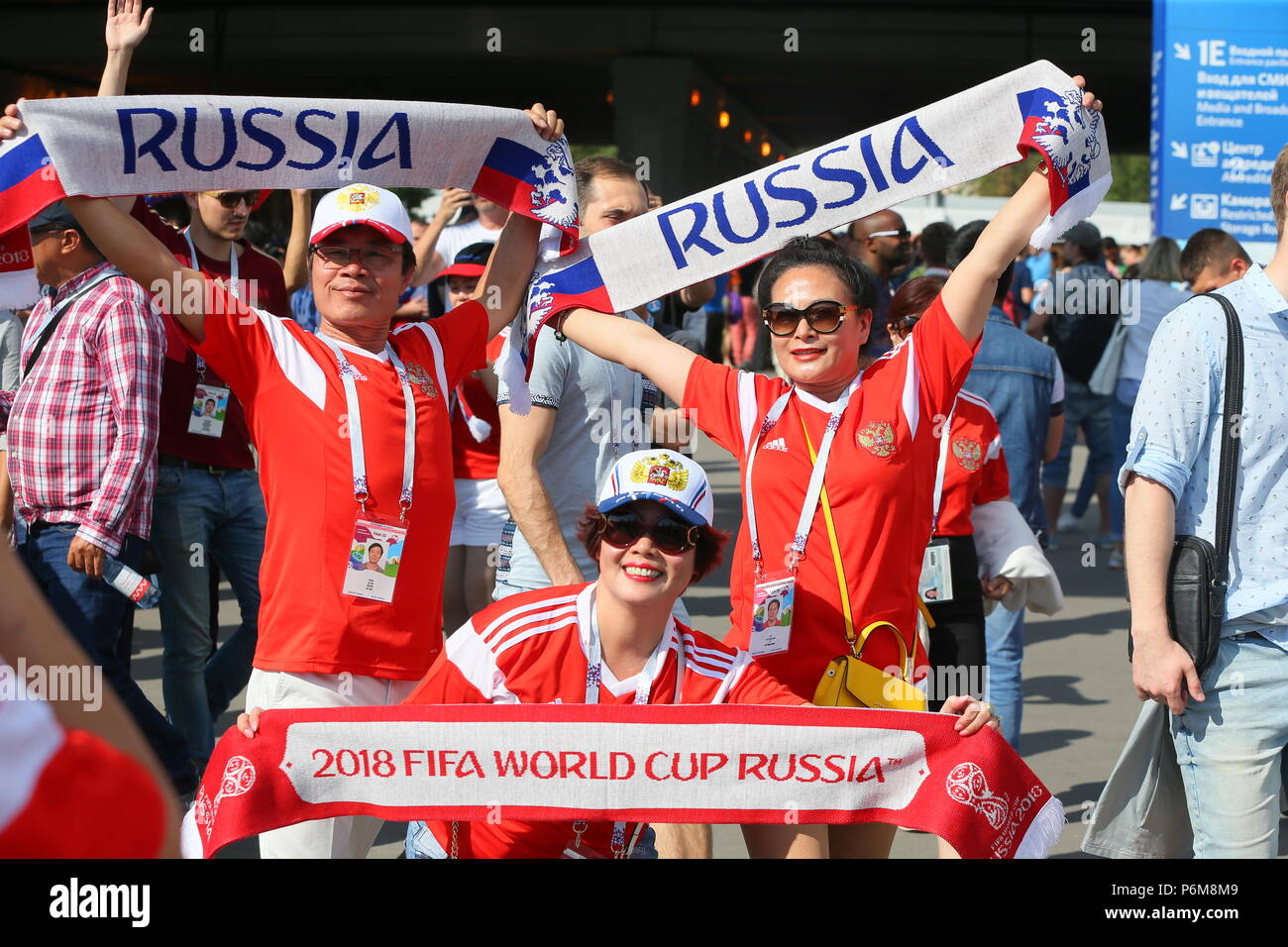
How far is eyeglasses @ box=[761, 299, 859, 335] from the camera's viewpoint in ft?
12.1

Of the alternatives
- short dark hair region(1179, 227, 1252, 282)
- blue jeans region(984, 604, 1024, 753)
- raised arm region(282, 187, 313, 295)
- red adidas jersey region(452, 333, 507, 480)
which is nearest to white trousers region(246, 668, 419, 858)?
red adidas jersey region(452, 333, 507, 480)

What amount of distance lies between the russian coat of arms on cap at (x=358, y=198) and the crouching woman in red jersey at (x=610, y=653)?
1024mm

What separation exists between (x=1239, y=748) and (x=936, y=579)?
5.24ft

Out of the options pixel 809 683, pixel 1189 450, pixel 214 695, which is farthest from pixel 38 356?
pixel 1189 450

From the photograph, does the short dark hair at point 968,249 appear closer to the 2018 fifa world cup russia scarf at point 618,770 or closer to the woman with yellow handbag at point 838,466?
the woman with yellow handbag at point 838,466

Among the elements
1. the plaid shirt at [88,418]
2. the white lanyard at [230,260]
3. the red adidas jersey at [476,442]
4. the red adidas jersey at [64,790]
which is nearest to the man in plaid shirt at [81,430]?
the plaid shirt at [88,418]

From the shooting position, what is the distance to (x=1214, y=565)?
3.37 metres

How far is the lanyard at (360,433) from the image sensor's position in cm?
366

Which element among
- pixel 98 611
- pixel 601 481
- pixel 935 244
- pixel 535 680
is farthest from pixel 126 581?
pixel 935 244

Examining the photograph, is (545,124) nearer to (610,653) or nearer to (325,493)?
(325,493)

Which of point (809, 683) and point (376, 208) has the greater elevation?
point (376, 208)

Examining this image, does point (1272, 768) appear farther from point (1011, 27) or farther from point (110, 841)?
point (1011, 27)

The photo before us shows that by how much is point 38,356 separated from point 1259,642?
387 centimetres

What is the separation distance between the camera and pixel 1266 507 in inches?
133
